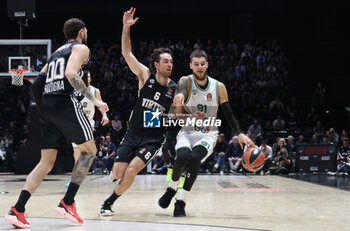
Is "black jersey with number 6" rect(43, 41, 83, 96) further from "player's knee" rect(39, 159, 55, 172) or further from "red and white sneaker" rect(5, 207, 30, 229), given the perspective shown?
"red and white sneaker" rect(5, 207, 30, 229)

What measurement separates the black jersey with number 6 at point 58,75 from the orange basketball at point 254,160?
12.1ft

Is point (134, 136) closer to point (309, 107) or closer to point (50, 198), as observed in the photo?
point (50, 198)

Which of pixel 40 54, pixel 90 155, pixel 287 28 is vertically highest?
pixel 287 28

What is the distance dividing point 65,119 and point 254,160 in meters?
3.90

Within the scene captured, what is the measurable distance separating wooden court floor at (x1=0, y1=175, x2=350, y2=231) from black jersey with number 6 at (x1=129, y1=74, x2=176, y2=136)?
94 cm

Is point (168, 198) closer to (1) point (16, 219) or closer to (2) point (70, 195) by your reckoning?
(2) point (70, 195)

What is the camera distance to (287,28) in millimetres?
20766

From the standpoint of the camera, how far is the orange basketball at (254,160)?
711 cm

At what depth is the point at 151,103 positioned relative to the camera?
16.7ft

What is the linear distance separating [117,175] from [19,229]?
1.25 metres

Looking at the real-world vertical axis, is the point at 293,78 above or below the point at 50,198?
above

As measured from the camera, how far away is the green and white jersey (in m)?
5.27

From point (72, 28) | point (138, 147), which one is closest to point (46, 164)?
point (138, 147)

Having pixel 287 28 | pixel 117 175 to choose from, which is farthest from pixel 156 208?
pixel 287 28
